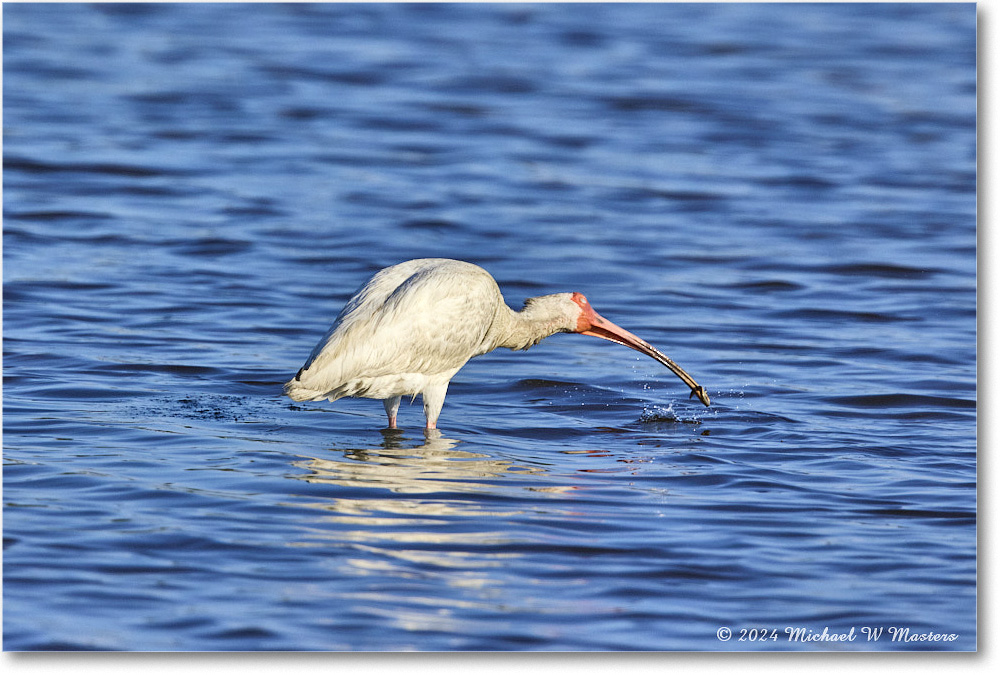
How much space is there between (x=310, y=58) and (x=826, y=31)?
33.8 ft

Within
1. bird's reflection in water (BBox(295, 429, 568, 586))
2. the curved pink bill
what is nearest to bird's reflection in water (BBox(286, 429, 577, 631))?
bird's reflection in water (BBox(295, 429, 568, 586))

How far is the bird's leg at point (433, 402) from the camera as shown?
895cm

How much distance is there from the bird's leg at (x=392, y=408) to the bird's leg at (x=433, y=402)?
185 mm

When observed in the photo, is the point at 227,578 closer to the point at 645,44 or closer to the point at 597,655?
the point at 597,655

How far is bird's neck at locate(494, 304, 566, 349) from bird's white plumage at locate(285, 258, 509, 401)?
0.38 m

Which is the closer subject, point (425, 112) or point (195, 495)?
point (195, 495)

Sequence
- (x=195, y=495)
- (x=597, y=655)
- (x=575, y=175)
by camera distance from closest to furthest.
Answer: (x=597, y=655) → (x=195, y=495) → (x=575, y=175)

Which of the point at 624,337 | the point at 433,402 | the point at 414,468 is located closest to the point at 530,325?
the point at 624,337

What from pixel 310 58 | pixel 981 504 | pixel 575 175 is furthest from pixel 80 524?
pixel 310 58

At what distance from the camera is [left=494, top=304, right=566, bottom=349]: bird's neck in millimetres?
9594

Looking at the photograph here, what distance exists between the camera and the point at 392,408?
8.98 m

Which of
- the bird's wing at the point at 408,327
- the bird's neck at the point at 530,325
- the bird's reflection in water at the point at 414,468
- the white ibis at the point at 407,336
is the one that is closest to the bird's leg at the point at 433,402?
the white ibis at the point at 407,336

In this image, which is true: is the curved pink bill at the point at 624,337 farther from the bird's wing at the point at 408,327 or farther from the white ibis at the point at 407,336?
the bird's wing at the point at 408,327

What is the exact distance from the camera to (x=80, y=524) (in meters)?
6.79
